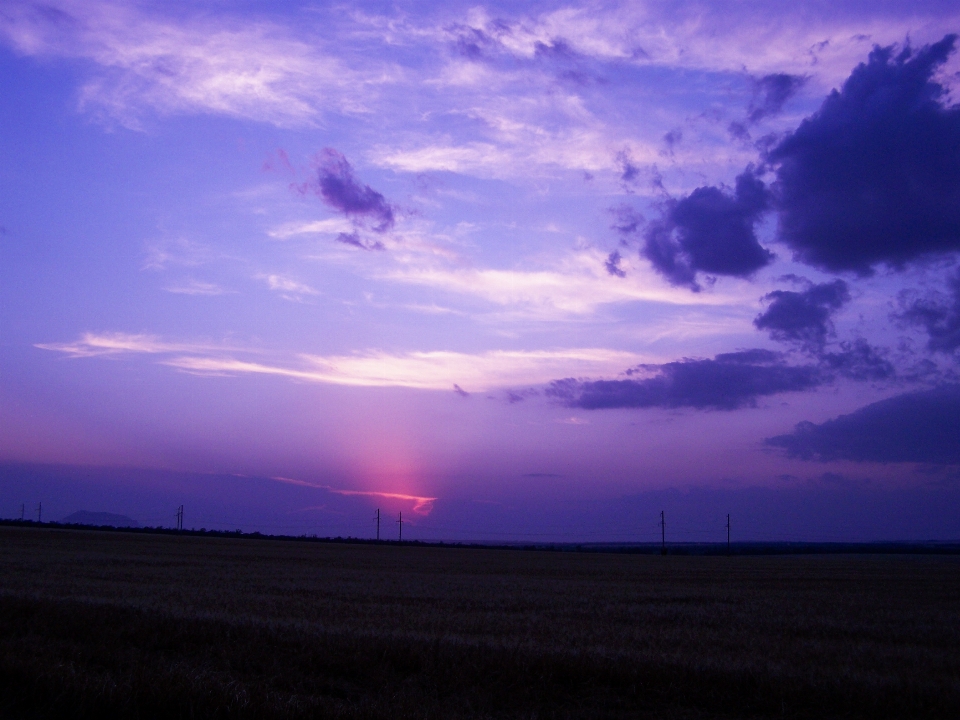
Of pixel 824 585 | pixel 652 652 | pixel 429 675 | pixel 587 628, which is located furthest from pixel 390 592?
pixel 824 585

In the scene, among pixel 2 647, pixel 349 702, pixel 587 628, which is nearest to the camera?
pixel 349 702

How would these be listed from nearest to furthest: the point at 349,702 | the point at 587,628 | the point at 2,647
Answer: the point at 349,702, the point at 2,647, the point at 587,628

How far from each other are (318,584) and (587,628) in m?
12.9

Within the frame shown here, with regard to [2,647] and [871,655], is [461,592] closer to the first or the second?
[871,655]

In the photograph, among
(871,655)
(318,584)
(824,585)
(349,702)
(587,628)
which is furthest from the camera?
(824,585)

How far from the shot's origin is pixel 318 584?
25.2 metres

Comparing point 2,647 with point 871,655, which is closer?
point 2,647

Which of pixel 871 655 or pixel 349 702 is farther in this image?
pixel 871 655

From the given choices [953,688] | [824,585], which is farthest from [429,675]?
[824,585]

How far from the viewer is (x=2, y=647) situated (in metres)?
8.60

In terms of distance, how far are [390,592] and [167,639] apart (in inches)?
509

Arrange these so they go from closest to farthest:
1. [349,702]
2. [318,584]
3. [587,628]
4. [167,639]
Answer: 1. [349,702]
2. [167,639]
3. [587,628]
4. [318,584]

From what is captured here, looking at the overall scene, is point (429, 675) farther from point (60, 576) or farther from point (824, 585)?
point (824, 585)

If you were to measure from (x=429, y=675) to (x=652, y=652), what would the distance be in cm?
411
